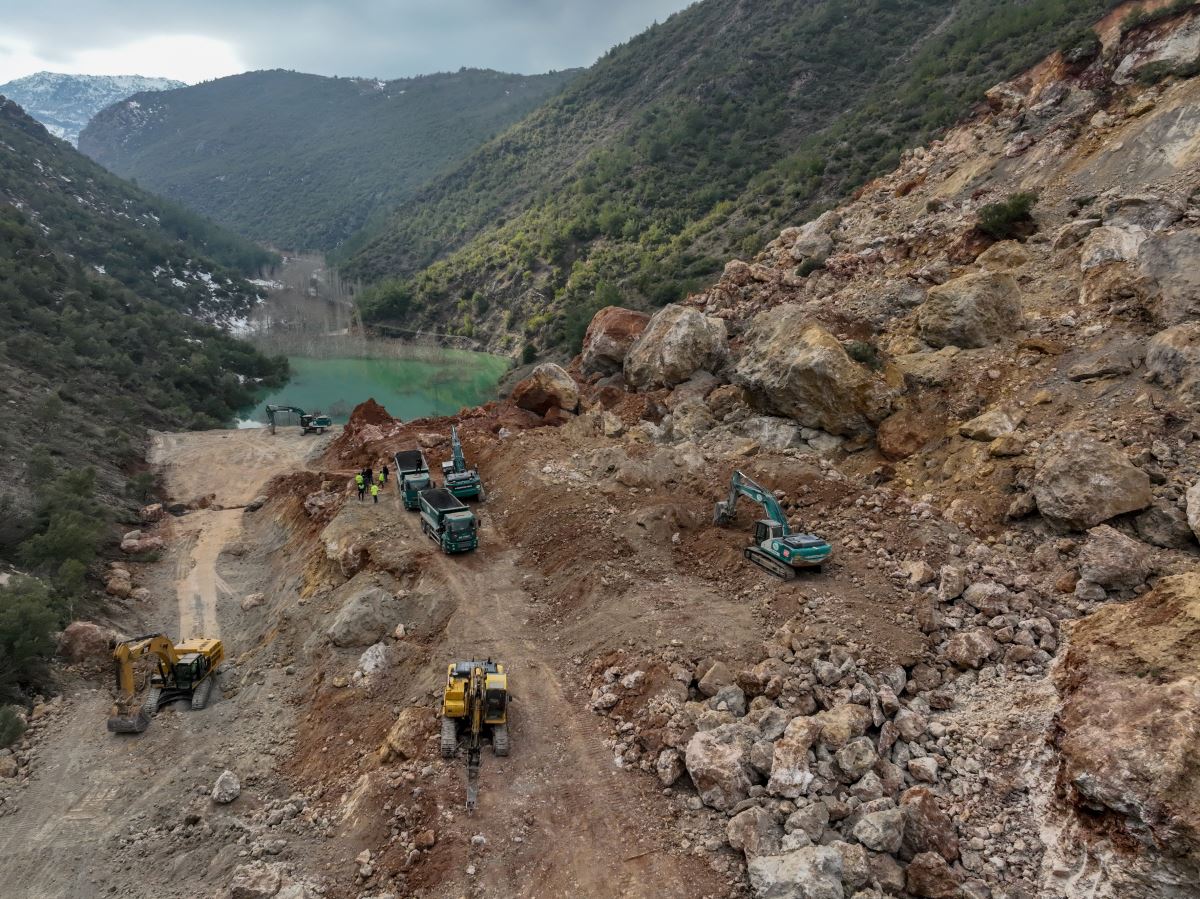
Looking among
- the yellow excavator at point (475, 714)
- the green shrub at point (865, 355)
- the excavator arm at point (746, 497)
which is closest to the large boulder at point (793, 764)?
the yellow excavator at point (475, 714)

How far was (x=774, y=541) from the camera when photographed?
13656 millimetres

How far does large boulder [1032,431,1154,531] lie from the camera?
38.3ft

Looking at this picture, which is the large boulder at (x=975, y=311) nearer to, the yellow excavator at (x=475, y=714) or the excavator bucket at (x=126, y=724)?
the yellow excavator at (x=475, y=714)

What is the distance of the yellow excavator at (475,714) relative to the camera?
33.8 ft

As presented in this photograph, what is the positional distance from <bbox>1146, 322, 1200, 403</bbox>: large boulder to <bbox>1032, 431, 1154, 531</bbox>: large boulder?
2.14 m

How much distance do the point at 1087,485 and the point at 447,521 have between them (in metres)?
13.2

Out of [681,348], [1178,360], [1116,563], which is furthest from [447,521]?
[1178,360]

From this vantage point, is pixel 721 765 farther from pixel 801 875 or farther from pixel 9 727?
pixel 9 727

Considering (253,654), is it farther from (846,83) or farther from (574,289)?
(846,83)

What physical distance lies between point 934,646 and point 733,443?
30.9ft

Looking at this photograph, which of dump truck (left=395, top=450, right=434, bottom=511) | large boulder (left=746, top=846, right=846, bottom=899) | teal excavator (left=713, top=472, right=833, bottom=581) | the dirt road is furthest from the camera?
dump truck (left=395, top=450, right=434, bottom=511)

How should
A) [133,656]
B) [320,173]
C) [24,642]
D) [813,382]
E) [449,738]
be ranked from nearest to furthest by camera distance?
Result: [449,738]
[133,656]
[24,642]
[813,382]
[320,173]

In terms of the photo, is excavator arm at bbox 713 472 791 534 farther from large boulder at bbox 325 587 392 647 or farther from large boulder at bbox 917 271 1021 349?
large boulder at bbox 325 587 392 647

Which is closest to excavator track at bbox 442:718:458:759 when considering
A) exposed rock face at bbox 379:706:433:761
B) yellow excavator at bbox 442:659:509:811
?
yellow excavator at bbox 442:659:509:811
